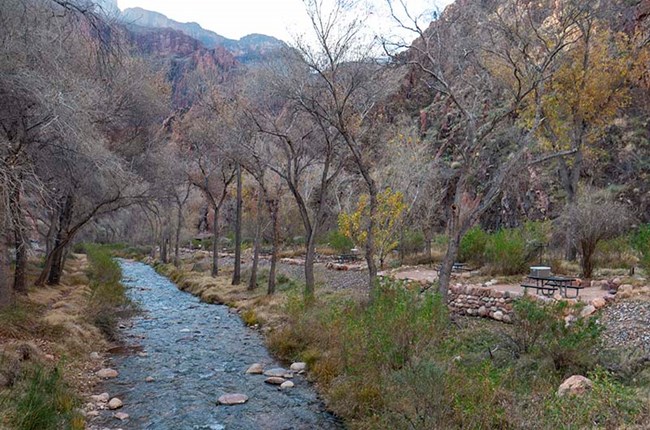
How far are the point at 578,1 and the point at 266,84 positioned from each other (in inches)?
328

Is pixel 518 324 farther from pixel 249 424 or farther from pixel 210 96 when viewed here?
pixel 210 96

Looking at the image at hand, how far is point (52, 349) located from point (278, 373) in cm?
393

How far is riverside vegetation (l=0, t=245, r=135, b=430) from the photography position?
5164mm

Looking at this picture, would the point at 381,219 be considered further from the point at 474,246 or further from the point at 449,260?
the point at 449,260

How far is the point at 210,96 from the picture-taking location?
A: 20969mm

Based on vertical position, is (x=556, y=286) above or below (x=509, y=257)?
below

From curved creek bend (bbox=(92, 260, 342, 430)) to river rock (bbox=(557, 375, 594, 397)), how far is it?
9.10 ft

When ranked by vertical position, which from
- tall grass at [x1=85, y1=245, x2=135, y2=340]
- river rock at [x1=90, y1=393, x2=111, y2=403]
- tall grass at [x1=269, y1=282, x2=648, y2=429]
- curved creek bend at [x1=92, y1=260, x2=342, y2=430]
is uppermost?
tall grass at [x1=269, y1=282, x2=648, y2=429]

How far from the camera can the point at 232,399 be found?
23.3ft

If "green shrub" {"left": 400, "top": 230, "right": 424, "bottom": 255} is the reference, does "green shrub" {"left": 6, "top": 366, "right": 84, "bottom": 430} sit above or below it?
below

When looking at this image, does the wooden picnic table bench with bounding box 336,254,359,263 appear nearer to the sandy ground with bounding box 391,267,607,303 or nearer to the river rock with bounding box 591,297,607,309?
the sandy ground with bounding box 391,267,607,303

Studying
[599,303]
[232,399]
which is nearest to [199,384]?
[232,399]

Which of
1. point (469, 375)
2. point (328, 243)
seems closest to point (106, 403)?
point (469, 375)

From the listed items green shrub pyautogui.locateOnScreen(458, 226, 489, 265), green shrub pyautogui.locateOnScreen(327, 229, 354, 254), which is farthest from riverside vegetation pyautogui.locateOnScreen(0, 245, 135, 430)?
green shrub pyautogui.locateOnScreen(327, 229, 354, 254)
